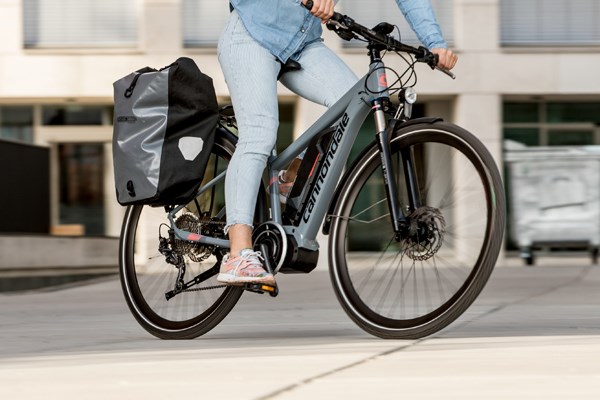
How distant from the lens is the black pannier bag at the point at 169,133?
216 inches

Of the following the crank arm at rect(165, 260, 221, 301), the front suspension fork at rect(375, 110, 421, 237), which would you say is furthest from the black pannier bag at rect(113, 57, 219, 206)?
the front suspension fork at rect(375, 110, 421, 237)

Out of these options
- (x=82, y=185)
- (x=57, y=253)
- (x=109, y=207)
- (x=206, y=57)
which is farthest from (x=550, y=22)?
(x=57, y=253)

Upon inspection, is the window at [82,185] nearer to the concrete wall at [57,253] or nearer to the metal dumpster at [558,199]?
the concrete wall at [57,253]

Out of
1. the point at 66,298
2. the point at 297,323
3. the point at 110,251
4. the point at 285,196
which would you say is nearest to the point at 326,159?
the point at 285,196

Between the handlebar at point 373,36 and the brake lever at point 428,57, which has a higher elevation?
the handlebar at point 373,36

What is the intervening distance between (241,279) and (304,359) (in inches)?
34.4

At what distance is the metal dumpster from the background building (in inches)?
66.6

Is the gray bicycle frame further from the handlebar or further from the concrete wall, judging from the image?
the concrete wall

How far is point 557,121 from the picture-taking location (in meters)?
21.5

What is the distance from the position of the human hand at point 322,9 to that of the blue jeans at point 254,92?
35 centimetres

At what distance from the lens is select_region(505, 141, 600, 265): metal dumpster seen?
18620 millimetres

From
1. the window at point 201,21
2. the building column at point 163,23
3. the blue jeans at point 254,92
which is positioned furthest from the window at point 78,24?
the blue jeans at point 254,92

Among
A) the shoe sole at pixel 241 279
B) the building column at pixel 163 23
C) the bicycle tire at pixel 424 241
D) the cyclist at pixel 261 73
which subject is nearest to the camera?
the bicycle tire at pixel 424 241

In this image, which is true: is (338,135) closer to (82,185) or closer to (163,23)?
(163,23)
